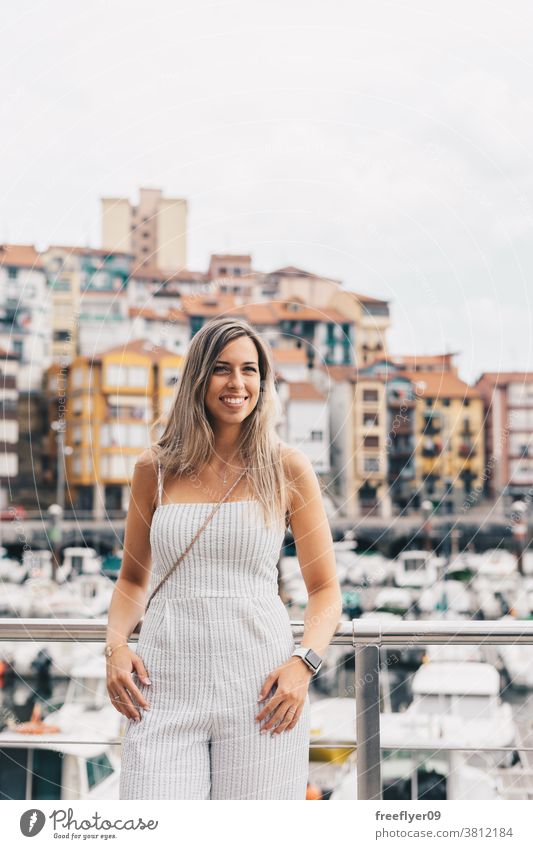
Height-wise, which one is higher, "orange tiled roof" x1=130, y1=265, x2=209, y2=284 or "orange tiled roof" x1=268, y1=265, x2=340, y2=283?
"orange tiled roof" x1=130, y1=265, x2=209, y2=284

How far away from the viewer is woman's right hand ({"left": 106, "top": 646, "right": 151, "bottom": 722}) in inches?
39.6

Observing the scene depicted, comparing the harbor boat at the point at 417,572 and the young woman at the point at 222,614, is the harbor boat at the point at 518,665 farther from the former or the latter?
the young woman at the point at 222,614

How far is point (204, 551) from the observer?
1001mm

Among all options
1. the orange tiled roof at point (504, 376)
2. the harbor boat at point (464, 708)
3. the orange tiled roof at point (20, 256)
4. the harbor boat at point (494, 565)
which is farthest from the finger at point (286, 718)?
the harbor boat at point (494, 565)

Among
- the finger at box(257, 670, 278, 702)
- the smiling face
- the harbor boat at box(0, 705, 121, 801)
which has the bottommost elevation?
the harbor boat at box(0, 705, 121, 801)

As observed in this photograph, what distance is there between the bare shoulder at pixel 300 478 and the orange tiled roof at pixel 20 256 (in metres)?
0.80

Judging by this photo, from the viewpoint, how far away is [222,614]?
100 cm

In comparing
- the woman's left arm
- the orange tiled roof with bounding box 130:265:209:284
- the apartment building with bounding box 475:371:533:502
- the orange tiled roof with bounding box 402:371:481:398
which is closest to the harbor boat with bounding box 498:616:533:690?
the apartment building with bounding box 475:371:533:502

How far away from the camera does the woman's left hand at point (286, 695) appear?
3.22 feet

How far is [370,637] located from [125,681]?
1.26ft

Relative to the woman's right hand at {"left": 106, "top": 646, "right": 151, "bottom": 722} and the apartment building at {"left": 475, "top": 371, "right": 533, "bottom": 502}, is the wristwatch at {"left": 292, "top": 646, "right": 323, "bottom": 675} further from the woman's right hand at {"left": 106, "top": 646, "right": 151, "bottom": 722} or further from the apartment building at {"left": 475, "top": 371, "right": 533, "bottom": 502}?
the apartment building at {"left": 475, "top": 371, "right": 533, "bottom": 502}

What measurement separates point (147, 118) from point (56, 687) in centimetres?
1380

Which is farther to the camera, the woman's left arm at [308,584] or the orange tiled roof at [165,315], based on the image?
the orange tiled roof at [165,315]

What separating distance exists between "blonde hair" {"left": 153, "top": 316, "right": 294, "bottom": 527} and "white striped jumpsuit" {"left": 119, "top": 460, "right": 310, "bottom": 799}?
46 mm
